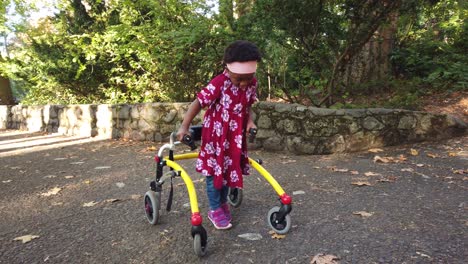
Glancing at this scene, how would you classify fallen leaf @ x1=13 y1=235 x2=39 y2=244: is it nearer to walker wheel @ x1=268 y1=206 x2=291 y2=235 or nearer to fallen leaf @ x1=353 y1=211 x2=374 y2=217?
walker wheel @ x1=268 y1=206 x2=291 y2=235

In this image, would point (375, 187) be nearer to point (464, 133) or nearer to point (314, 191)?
point (314, 191)

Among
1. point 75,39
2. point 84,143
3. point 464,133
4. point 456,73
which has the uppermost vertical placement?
point 75,39

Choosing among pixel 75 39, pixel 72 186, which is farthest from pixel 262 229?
pixel 75 39

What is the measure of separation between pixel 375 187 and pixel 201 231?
2164 millimetres

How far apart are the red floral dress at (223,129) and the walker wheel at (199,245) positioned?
444mm

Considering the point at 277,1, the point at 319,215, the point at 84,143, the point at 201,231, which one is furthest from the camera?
the point at 84,143

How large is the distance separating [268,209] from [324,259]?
1.00 metres

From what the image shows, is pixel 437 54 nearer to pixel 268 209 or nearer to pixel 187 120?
pixel 268 209

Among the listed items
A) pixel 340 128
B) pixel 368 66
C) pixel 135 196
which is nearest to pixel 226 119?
pixel 135 196

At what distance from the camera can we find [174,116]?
21.3 feet

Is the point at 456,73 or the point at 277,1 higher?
the point at 277,1

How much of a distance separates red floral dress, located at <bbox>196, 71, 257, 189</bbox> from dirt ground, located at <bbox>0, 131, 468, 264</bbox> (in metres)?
0.47

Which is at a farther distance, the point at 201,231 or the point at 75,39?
the point at 75,39

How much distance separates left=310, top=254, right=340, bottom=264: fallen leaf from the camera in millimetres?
2089
